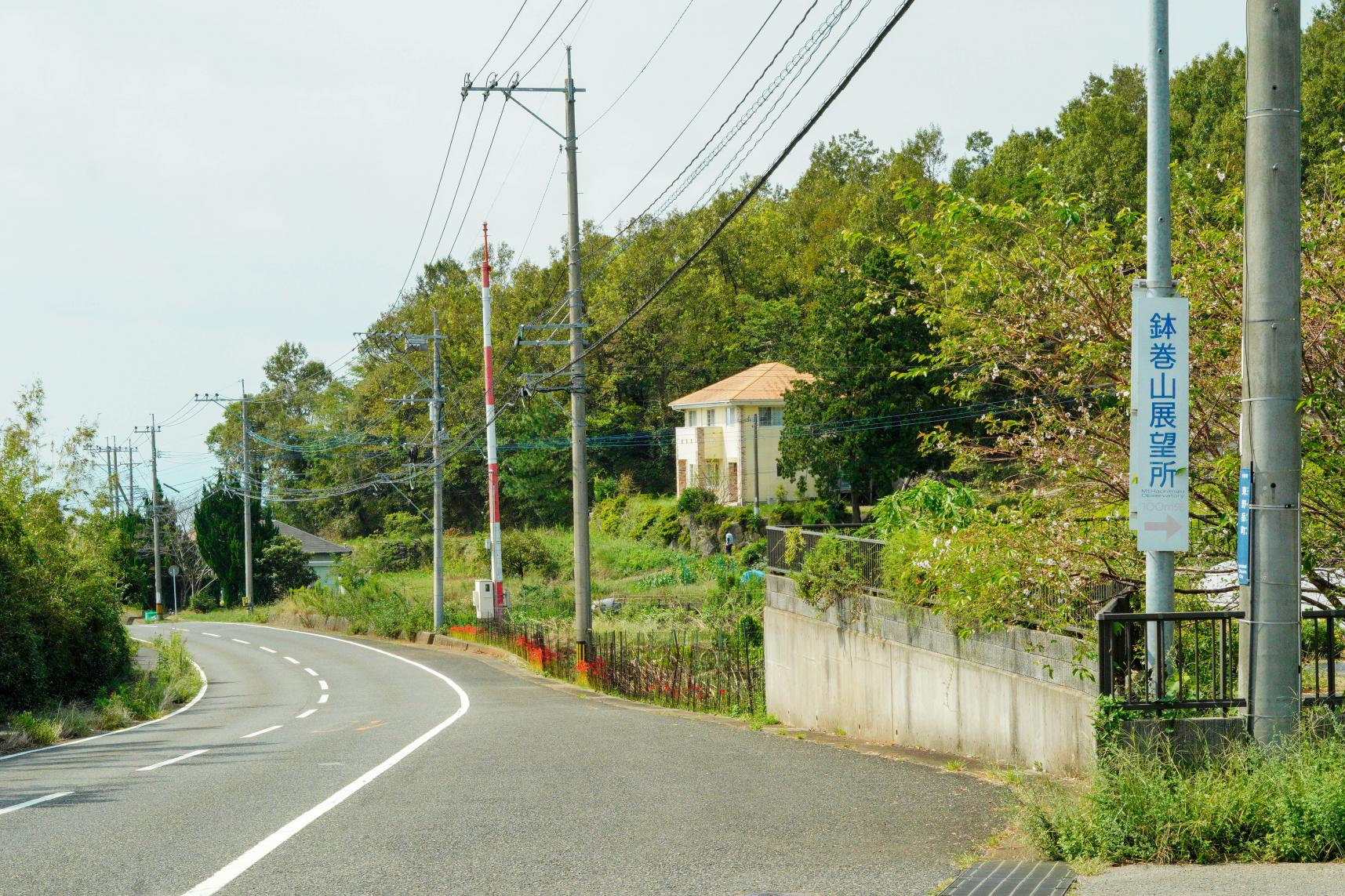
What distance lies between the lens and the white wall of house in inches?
2264

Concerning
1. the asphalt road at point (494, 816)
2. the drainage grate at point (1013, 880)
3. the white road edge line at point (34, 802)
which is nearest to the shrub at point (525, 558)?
the asphalt road at point (494, 816)

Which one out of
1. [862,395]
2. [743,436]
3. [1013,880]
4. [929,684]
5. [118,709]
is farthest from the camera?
[743,436]

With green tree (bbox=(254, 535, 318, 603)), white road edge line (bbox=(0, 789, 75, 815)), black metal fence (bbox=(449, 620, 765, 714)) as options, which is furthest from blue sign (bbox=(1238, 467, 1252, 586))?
green tree (bbox=(254, 535, 318, 603))

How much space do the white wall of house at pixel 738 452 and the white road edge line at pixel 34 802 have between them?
45381 millimetres

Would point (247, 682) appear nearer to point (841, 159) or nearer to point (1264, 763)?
point (1264, 763)

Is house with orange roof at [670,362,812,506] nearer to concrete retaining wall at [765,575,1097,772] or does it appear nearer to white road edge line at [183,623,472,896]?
concrete retaining wall at [765,575,1097,772]

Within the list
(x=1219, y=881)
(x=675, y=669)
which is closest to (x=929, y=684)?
(x=1219, y=881)

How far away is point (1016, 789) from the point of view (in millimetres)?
7836

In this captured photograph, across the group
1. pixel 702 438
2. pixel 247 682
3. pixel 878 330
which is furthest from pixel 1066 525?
pixel 702 438

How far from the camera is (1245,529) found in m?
6.99

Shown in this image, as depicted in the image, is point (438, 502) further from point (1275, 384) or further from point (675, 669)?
point (1275, 384)

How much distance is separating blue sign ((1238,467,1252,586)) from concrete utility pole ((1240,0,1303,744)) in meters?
0.04

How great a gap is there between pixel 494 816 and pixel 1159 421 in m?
5.12

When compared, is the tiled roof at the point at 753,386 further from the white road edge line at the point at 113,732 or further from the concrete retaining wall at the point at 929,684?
the concrete retaining wall at the point at 929,684
